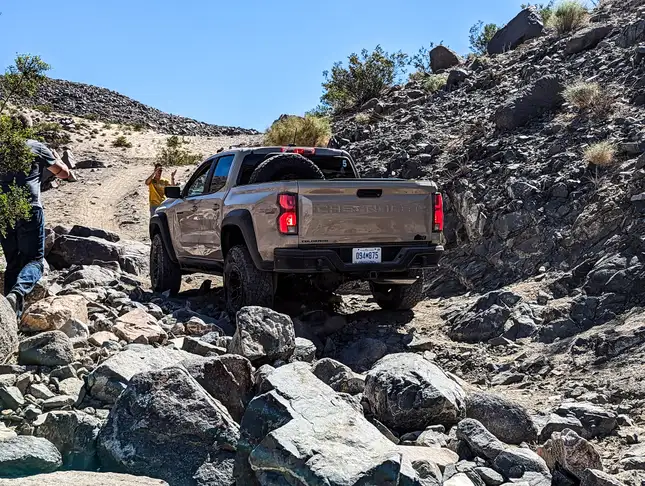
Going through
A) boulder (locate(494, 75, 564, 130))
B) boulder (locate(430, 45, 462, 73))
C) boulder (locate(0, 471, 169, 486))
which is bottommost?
boulder (locate(0, 471, 169, 486))

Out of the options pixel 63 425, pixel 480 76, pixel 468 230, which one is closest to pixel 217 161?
Answer: pixel 468 230

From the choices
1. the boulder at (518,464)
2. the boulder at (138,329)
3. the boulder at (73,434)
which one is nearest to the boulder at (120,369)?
the boulder at (73,434)

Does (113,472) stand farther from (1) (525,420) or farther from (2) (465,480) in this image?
(1) (525,420)

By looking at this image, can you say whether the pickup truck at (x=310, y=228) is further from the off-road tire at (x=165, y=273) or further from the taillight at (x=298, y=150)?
the off-road tire at (x=165, y=273)

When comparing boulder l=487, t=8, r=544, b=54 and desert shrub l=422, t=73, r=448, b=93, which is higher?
boulder l=487, t=8, r=544, b=54

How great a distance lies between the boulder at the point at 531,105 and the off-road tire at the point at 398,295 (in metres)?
6.06

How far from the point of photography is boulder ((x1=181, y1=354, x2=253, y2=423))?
202 inches

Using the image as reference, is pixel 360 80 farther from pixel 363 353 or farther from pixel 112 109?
pixel 112 109

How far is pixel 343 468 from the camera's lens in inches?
141

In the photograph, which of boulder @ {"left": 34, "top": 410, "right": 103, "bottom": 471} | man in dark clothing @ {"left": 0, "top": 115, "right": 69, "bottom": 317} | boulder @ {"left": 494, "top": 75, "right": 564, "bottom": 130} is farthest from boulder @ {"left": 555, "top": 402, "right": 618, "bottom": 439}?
boulder @ {"left": 494, "top": 75, "right": 564, "bottom": 130}

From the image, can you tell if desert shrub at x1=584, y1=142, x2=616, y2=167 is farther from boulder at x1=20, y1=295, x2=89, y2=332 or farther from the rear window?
boulder at x1=20, y1=295, x2=89, y2=332

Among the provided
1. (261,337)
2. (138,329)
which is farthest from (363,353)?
(138,329)

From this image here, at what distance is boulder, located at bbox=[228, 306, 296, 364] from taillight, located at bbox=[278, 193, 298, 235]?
3.57ft

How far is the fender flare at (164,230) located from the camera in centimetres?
996
